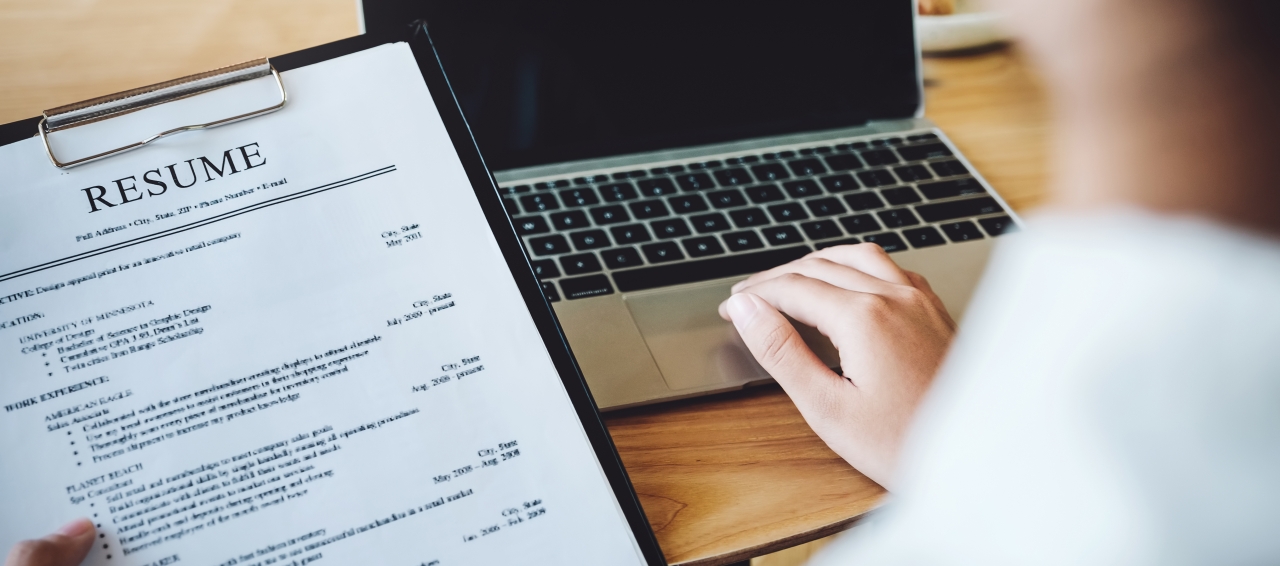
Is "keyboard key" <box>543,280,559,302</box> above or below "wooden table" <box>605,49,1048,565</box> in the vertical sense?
above

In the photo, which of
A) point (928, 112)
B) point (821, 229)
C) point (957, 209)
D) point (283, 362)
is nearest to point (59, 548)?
point (283, 362)

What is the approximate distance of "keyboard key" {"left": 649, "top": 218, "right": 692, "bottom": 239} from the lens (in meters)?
0.58

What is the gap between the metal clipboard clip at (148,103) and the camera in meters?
0.36

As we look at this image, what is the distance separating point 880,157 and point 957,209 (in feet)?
0.28

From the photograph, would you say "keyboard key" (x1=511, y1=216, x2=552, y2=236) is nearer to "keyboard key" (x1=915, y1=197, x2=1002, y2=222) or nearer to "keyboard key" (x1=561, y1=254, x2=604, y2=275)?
"keyboard key" (x1=561, y1=254, x2=604, y2=275)

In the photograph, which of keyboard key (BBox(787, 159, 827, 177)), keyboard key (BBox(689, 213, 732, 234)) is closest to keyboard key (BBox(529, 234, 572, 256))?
keyboard key (BBox(689, 213, 732, 234))

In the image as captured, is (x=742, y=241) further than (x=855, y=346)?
Yes

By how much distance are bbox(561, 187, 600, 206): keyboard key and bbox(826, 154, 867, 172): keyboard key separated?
0.21 m

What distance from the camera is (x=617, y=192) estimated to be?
0.62 m

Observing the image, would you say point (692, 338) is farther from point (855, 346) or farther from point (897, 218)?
point (897, 218)

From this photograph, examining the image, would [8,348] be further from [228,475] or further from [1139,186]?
[1139,186]

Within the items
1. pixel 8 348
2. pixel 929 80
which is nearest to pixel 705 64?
pixel 929 80

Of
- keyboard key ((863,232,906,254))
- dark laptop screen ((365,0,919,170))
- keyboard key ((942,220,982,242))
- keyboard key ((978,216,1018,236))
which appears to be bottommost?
keyboard key ((978,216,1018,236))

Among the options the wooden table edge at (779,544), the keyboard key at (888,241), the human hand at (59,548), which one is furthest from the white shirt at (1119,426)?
the human hand at (59,548)
